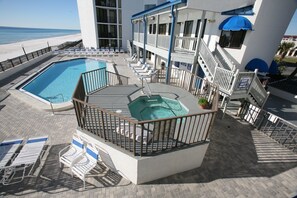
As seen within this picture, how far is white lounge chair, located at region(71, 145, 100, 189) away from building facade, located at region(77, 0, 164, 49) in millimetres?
24893

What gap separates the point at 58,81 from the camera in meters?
13.1

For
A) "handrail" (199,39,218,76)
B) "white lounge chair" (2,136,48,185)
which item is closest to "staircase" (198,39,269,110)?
"handrail" (199,39,218,76)

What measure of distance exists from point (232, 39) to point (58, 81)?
1474cm

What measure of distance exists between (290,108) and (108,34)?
88.4ft

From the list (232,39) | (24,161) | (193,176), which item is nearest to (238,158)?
(193,176)

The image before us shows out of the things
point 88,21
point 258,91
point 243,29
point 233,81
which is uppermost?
point 88,21

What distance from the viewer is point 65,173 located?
420 centimetres

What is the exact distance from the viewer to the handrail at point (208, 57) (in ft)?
24.8

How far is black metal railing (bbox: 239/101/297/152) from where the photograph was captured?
236 inches

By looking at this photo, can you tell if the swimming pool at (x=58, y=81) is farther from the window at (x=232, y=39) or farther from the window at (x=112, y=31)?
the window at (x=232, y=39)

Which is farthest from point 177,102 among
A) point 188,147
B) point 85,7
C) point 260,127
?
point 85,7

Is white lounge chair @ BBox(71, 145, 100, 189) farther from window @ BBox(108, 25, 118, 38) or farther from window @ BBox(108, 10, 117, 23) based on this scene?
window @ BBox(108, 10, 117, 23)

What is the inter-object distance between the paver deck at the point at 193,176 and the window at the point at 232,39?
5969mm

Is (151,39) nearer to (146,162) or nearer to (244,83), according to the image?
(244,83)
